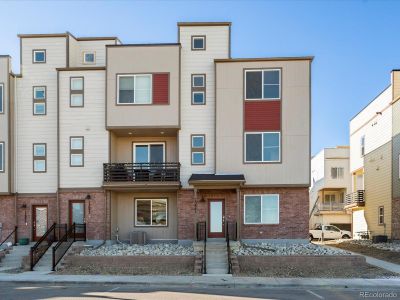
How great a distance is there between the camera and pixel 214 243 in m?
21.4

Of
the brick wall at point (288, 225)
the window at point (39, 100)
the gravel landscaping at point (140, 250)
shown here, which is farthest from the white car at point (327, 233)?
the window at point (39, 100)

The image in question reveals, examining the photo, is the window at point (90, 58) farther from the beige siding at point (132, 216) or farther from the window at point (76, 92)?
the beige siding at point (132, 216)

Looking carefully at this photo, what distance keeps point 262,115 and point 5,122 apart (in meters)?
13.1

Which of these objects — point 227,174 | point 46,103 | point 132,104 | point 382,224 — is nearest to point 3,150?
point 46,103

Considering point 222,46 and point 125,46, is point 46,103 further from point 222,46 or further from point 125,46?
point 222,46

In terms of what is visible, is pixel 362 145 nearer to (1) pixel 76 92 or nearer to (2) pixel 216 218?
(2) pixel 216 218

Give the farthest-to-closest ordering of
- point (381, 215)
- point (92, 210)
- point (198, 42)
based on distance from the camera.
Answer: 1. point (381, 215)
2. point (198, 42)
3. point (92, 210)

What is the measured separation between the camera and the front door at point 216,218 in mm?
22969

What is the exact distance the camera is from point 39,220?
79.1 ft

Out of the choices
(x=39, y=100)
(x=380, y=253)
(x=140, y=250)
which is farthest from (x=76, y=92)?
(x=380, y=253)

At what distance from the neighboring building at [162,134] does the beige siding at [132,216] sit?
0.05 m

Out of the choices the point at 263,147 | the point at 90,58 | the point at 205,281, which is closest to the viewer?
the point at 205,281

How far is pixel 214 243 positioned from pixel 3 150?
1176 cm

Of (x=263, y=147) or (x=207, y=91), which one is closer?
(x=263, y=147)
